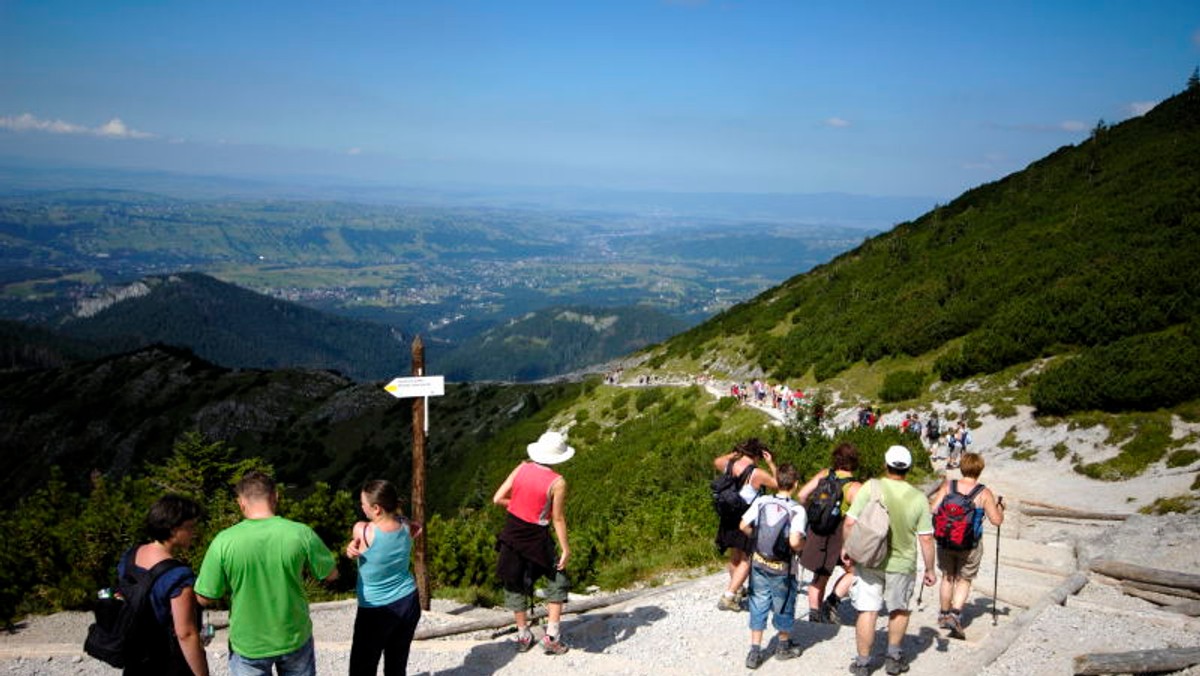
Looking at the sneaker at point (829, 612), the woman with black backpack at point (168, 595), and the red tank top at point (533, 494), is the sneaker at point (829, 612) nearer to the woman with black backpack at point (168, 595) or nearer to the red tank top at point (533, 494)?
the red tank top at point (533, 494)

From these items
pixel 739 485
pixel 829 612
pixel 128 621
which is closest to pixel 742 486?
pixel 739 485

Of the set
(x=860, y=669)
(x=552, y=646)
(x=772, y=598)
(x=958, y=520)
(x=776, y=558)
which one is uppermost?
(x=958, y=520)

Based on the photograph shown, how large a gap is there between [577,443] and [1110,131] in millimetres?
40422

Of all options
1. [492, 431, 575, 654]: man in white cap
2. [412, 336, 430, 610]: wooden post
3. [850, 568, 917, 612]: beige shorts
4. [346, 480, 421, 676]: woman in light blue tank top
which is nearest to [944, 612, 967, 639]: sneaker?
[850, 568, 917, 612]: beige shorts

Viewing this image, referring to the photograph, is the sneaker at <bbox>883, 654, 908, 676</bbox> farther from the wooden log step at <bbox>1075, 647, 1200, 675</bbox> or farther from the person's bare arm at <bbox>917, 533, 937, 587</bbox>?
the wooden log step at <bbox>1075, 647, 1200, 675</bbox>

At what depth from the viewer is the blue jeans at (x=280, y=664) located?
498 cm

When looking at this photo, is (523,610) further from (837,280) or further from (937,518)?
(837,280)

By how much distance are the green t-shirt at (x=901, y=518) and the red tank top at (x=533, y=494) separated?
2.75 meters

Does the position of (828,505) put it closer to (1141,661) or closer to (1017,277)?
(1141,661)

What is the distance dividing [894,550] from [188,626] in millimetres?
5599

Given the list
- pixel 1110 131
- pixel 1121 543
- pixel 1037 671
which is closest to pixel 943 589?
pixel 1037 671

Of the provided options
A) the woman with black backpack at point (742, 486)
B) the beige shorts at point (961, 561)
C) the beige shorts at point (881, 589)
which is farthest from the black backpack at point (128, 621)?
the beige shorts at point (961, 561)

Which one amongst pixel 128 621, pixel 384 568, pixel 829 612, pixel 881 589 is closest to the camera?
pixel 128 621

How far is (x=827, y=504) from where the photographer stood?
23.1ft
